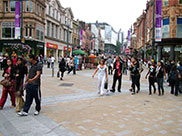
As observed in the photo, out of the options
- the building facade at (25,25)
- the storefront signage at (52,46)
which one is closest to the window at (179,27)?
the building facade at (25,25)

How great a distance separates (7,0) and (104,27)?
11180 centimetres

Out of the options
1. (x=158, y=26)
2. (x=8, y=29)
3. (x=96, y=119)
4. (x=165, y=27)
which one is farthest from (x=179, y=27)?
(x=8, y=29)

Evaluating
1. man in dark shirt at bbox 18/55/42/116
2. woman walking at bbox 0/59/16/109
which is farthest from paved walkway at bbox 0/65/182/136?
woman walking at bbox 0/59/16/109

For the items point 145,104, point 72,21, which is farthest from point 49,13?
point 145,104

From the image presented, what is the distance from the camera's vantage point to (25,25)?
35125 mm

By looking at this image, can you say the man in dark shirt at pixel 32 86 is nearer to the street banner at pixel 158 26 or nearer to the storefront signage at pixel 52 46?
the street banner at pixel 158 26

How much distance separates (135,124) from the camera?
5305mm

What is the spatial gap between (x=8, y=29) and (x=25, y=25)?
12.6 feet

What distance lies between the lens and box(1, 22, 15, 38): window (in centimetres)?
3650

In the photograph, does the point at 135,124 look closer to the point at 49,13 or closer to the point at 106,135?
the point at 106,135

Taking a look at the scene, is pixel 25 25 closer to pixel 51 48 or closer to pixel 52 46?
pixel 52 46

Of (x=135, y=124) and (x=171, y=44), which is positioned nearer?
(x=135, y=124)

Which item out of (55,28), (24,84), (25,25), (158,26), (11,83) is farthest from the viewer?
(55,28)

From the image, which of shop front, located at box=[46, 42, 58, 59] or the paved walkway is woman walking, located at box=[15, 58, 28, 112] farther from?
shop front, located at box=[46, 42, 58, 59]
